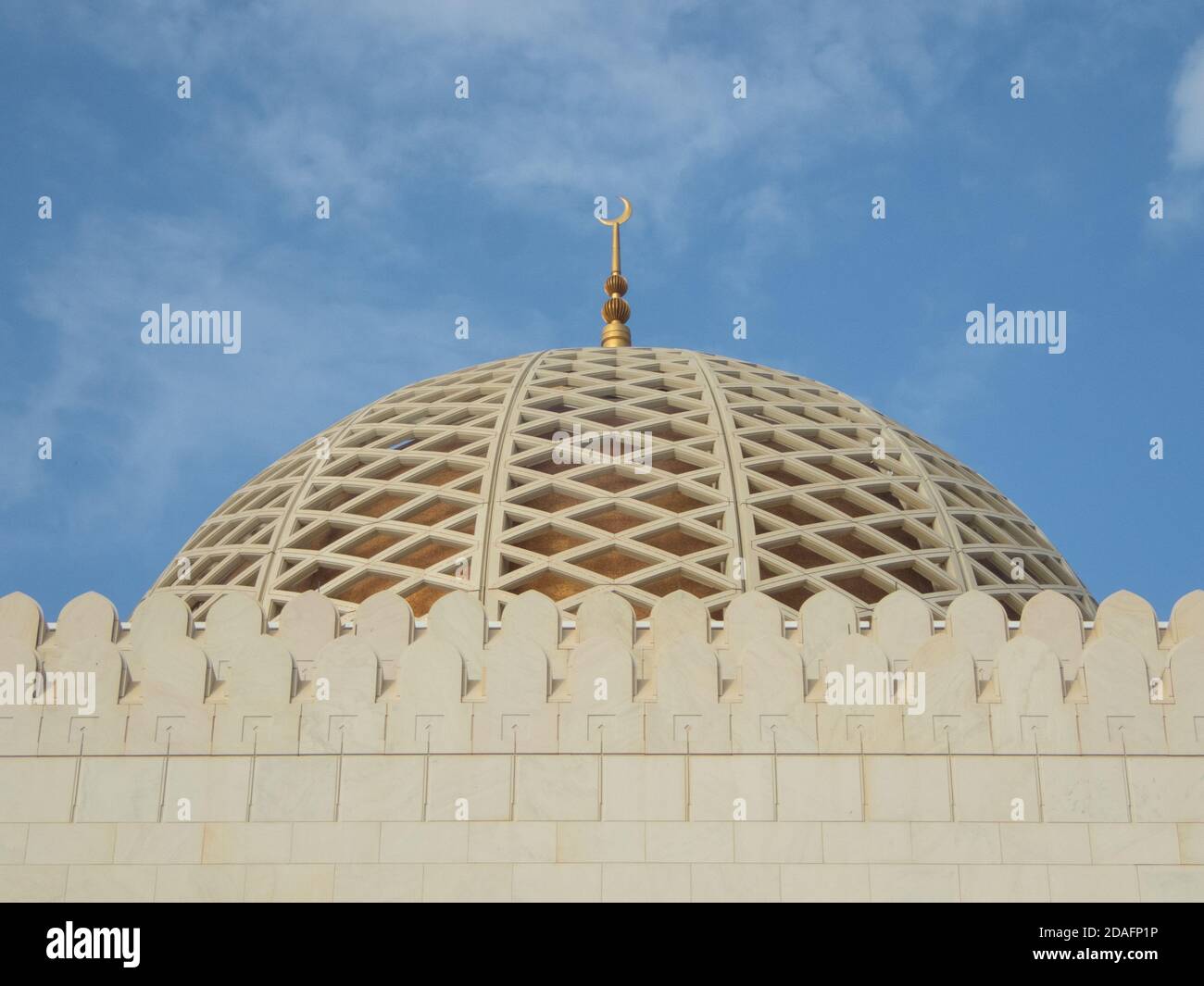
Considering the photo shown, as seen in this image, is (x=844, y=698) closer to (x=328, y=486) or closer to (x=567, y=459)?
(x=567, y=459)

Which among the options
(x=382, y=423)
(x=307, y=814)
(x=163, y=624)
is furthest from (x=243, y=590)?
(x=307, y=814)

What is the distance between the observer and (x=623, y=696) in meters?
10.2

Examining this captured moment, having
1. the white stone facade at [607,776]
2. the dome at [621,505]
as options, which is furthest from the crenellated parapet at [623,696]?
the dome at [621,505]

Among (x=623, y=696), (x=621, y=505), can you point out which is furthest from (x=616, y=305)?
(x=623, y=696)

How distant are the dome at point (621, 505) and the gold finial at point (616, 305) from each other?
9.78ft

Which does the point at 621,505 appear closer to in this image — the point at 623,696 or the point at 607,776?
the point at 623,696

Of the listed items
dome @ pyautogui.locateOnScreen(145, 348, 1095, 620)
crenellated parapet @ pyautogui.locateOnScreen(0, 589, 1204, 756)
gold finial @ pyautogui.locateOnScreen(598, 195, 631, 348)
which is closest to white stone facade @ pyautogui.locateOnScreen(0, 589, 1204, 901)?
crenellated parapet @ pyautogui.locateOnScreen(0, 589, 1204, 756)

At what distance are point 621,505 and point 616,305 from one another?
8.13m

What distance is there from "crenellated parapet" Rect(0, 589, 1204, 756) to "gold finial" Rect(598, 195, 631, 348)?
47.4ft

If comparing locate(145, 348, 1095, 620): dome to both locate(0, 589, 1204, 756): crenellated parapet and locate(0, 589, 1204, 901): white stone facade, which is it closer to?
locate(0, 589, 1204, 756): crenellated parapet

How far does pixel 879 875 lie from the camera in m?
9.72

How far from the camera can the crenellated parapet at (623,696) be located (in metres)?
10.1

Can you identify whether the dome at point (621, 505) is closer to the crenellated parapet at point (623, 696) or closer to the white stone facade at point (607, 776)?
the crenellated parapet at point (623, 696)
